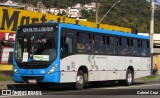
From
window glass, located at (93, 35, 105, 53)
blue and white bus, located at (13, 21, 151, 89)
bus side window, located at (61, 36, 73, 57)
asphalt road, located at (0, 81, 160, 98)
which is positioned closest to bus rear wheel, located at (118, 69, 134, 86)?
asphalt road, located at (0, 81, 160, 98)

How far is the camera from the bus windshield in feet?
60.3

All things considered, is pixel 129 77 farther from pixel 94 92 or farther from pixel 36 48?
pixel 36 48

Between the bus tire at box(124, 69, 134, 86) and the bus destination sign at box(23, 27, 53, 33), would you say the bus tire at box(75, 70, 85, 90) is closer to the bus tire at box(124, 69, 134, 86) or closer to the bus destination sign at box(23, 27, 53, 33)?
the bus destination sign at box(23, 27, 53, 33)

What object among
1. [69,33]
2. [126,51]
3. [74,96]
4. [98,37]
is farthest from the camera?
[126,51]

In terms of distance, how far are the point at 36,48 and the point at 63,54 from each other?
4.03 feet

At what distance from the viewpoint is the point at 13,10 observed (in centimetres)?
2636

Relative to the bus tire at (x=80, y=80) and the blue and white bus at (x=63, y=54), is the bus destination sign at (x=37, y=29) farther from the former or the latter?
the bus tire at (x=80, y=80)

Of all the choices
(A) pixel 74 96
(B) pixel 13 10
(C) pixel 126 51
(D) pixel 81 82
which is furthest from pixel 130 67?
(A) pixel 74 96

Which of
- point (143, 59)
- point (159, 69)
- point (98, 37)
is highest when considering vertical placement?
point (98, 37)

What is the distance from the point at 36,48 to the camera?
18.6 metres

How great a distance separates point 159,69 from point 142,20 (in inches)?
1683

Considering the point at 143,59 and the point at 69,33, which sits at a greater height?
the point at 69,33

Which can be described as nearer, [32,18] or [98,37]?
[98,37]

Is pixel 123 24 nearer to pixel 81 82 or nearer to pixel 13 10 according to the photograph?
pixel 13 10
